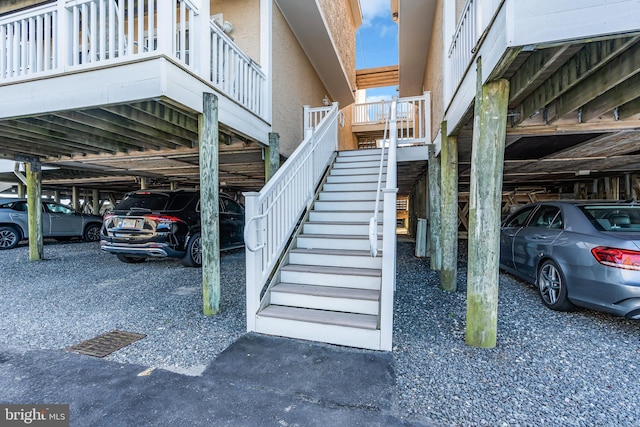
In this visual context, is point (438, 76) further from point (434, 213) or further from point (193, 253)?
point (193, 253)

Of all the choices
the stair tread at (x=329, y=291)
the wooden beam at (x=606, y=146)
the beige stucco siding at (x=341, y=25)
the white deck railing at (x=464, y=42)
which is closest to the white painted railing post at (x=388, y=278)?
the stair tread at (x=329, y=291)

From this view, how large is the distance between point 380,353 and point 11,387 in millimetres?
2767

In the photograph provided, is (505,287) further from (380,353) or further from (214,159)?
(214,159)

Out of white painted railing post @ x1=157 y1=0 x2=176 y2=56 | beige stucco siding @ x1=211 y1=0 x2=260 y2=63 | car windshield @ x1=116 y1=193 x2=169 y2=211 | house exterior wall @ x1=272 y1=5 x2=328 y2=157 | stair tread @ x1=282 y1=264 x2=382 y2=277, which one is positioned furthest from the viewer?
house exterior wall @ x1=272 y1=5 x2=328 y2=157

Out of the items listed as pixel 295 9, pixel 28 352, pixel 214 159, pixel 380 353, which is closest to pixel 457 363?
pixel 380 353

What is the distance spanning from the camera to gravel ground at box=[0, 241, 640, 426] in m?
2.01

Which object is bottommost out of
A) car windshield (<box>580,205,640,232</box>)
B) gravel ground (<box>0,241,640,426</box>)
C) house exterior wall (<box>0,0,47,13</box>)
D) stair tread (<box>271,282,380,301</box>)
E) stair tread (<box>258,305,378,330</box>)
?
gravel ground (<box>0,241,640,426</box>)

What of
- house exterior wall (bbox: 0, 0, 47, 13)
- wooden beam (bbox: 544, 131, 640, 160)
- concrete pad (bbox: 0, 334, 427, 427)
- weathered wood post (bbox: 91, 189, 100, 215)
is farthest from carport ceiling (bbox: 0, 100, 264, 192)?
weathered wood post (bbox: 91, 189, 100, 215)

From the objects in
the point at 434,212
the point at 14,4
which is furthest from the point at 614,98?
the point at 14,4

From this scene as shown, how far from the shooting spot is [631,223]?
349 cm

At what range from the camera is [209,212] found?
3.58 m

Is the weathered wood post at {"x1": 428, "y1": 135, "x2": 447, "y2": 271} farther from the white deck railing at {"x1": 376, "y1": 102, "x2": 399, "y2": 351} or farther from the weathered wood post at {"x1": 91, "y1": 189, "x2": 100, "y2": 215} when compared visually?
the weathered wood post at {"x1": 91, "y1": 189, "x2": 100, "y2": 215}

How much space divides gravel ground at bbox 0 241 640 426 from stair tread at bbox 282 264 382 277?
0.59 meters

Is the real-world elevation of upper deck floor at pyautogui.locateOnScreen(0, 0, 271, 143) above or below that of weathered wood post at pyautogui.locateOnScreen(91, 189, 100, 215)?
above
